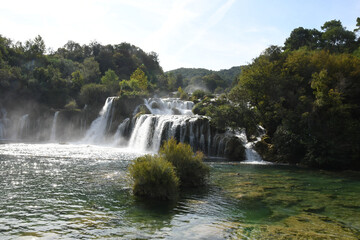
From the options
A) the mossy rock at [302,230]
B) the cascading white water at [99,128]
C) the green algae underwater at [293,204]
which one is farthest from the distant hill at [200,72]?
the mossy rock at [302,230]

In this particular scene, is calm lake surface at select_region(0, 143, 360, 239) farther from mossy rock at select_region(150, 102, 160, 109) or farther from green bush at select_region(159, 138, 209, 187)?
mossy rock at select_region(150, 102, 160, 109)

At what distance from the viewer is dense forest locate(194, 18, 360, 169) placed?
68.9ft

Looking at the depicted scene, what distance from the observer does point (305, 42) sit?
68.8 metres

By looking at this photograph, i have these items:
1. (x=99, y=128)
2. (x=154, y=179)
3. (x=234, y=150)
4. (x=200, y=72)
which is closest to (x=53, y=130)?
(x=99, y=128)

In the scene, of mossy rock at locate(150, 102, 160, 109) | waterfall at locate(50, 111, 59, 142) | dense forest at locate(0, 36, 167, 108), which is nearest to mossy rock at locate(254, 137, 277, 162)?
mossy rock at locate(150, 102, 160, 109)

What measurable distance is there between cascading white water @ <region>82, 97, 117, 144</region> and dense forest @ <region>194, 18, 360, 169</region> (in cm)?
1793

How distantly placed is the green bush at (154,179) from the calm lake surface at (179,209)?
1.53ft

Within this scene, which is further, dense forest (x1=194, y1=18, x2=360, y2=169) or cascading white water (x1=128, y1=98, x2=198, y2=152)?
cascading white water (x1=128, y1=98, x2=198, y2=152)

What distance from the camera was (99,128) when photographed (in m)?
42.2

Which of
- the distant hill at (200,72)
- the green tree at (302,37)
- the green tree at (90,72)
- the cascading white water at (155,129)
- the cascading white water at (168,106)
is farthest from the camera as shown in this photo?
the distant hill at (200,72)

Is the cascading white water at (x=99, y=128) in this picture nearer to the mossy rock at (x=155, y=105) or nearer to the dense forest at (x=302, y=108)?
the mossy rock at (x=155, y=105)

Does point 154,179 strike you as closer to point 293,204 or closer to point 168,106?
point 293,204

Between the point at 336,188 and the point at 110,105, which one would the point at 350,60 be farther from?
the point at 110,105

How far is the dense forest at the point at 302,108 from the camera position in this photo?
2100 cm
